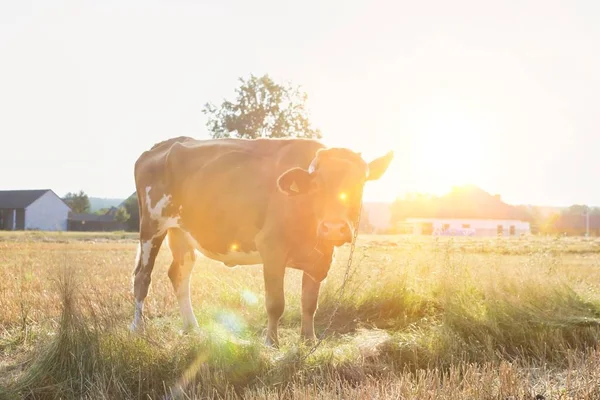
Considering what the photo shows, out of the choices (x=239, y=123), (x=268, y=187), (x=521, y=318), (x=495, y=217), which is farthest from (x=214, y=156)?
(x=495, y=217)

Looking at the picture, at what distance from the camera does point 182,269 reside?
9.14 m

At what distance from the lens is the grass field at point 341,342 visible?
5215 mm

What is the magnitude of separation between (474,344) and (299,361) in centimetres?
229

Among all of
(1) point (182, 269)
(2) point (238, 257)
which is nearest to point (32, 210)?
(1) point (182, 269)

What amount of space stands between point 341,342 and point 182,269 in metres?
2.88

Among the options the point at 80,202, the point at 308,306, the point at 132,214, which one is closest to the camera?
the point at 308,306

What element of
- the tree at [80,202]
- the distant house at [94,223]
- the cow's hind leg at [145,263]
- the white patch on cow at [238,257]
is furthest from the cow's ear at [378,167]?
the tree at [80,202]

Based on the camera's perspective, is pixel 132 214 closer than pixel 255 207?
No

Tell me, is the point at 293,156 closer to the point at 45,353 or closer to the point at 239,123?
the point at 45,353

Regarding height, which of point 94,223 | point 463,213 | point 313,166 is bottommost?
point 94,223

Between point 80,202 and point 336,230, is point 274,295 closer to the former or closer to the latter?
point 336,230

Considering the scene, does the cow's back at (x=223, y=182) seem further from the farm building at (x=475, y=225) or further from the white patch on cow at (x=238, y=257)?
the farm building at (x=475, y=225)

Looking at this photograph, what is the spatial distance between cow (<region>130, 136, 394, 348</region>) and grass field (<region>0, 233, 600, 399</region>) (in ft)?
2.25

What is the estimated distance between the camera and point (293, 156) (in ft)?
25.7
